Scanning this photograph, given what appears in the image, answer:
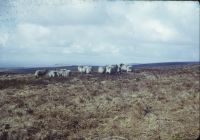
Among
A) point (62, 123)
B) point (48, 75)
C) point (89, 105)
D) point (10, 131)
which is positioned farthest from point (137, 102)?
point (48, 75)

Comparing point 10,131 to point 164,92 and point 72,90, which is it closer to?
point 72,90

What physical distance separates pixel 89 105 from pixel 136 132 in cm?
710

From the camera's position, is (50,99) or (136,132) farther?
(50,99)

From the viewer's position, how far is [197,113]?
2198 centimetres

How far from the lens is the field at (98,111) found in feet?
56.5

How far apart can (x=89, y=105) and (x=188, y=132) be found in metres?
8.22

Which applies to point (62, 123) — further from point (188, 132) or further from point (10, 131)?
point (188, 132)

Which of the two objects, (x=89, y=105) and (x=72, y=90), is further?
(x=72, y=90)

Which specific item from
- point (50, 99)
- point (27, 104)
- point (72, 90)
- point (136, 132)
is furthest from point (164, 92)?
point (136, 132)

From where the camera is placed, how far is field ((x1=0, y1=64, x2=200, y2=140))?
17.2 metres

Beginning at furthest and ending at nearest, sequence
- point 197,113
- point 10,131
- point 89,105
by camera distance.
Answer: point 89,105 < point 197,113 < point 10,131

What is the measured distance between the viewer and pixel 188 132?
17.3 meters

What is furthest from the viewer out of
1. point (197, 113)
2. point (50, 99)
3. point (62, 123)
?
point (50, 99)

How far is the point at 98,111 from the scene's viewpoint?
22297mm
